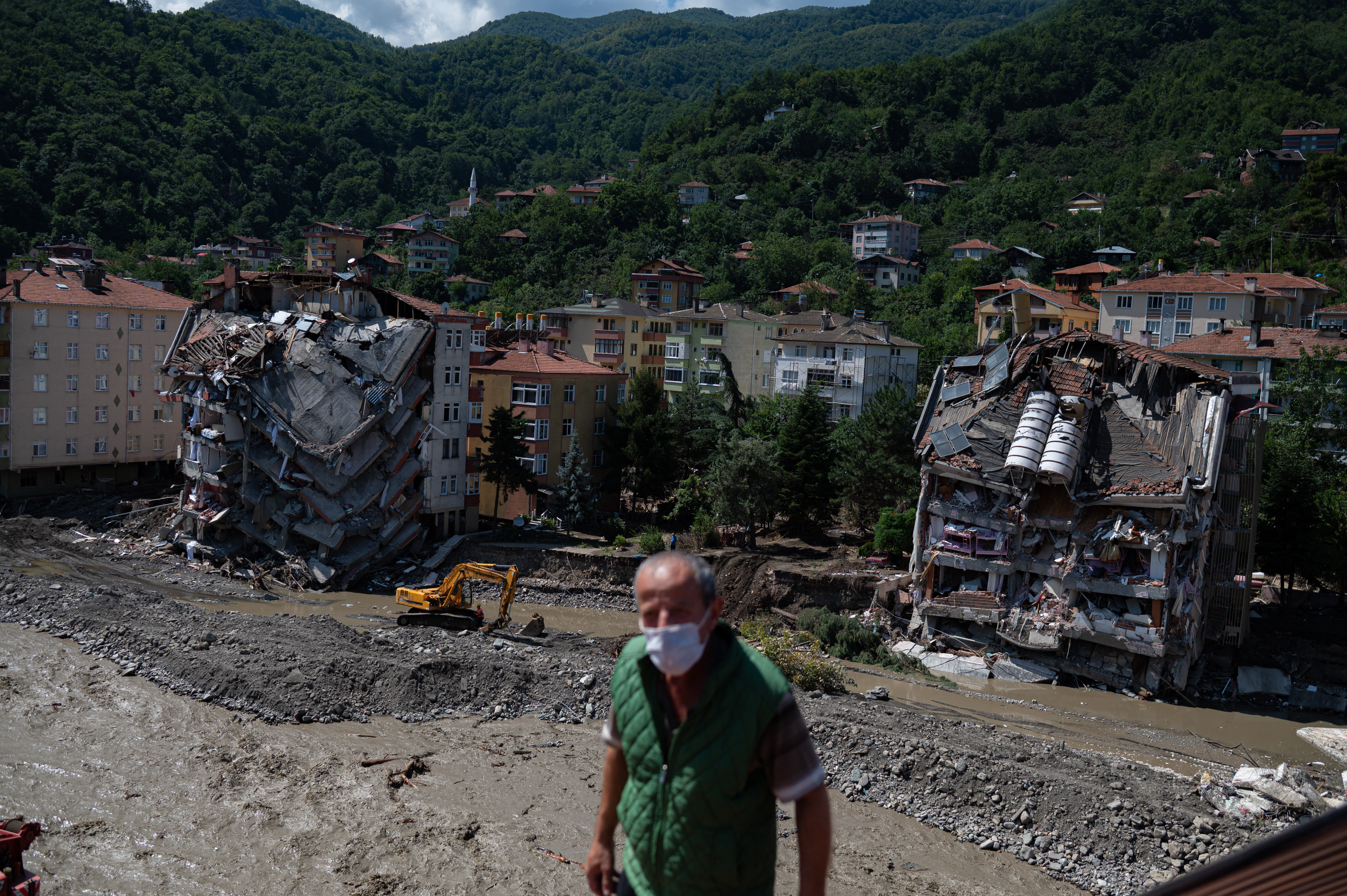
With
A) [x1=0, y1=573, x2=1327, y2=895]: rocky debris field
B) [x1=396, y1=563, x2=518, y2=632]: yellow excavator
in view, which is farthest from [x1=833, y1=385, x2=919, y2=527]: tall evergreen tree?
[x1=396, y1=563, x2=518, y2=632]: yellow excavator

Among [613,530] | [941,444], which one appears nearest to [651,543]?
[613,530]

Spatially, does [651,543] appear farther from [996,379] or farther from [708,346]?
[708,346]

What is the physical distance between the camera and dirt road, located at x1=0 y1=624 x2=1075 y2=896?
1595 centimetres

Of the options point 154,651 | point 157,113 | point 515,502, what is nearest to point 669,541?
point 515,502

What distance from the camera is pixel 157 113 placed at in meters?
108

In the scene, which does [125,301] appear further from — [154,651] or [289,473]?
[154,651]

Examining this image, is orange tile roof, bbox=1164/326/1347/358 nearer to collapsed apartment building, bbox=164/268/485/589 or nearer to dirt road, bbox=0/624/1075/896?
collapsed apartment building, bbox=164/268/485/589

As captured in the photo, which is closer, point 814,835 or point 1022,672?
point 814,835

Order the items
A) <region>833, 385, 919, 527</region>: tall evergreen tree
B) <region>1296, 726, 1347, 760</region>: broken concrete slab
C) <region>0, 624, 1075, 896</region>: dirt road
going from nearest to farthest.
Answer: <region>0, 624, 1075, 896</region>: dirt road < <region>1296, 726, 1347, 760</region>: broken concrete slab < <region>833, 385, 919, 527</region>: tall evergreen tree

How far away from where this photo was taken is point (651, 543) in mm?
39812

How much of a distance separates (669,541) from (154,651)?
1970 cm

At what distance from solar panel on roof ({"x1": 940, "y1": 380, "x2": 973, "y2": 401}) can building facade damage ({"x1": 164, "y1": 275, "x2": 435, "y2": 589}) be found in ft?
68.0

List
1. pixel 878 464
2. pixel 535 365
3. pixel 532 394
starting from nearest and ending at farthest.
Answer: pixel 878 464 < pixel 532 394 < pixel 535 365

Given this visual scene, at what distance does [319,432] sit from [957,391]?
24430 millimetres
